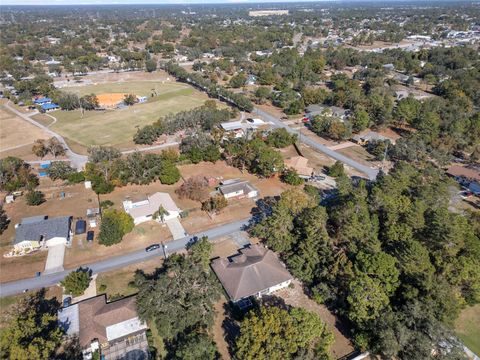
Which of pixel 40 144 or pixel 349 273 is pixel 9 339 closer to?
pixel 349 273

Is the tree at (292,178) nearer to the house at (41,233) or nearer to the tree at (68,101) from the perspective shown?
the house at (41,233)

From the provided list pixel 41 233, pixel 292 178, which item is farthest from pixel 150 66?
pixel 41 233

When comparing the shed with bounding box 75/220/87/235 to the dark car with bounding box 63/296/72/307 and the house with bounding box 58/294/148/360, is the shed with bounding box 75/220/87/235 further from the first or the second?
the house with bounding box 58/294/148/360

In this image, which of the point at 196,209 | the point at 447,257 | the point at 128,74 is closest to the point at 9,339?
the point at 196,209

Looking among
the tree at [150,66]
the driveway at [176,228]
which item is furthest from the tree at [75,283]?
the tree at [150,66]

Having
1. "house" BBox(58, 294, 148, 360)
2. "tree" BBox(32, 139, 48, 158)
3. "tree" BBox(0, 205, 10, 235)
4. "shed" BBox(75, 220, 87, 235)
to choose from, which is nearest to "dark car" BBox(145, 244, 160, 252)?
"house" BBox(58, 294, 148, 360)

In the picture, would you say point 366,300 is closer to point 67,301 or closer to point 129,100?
point 67,301
